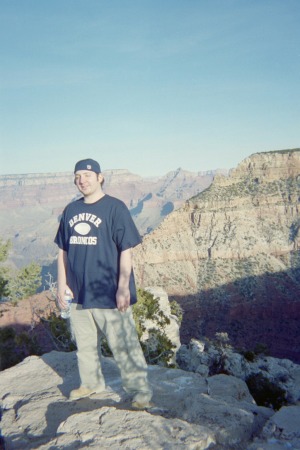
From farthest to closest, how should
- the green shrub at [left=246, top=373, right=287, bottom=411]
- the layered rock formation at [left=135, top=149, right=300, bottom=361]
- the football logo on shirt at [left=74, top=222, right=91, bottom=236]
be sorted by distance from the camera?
the layered rock formation at [left=135, top=149, right=300, bottom=361]
the green shrub at [left=246, top=373, right=287, bottom=411]
the football logo on shirt at [left=74, top=222, right=91, bottom=236]

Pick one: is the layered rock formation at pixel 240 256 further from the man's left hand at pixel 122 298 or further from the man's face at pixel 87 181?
the man's face at pixel 87 181

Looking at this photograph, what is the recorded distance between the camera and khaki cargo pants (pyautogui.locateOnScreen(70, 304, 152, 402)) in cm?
461

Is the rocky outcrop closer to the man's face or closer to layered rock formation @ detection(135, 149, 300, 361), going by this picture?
the man's face

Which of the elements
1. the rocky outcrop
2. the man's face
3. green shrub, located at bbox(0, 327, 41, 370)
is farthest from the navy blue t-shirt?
green shrub, located at bbox(0, 327, 41, 370)

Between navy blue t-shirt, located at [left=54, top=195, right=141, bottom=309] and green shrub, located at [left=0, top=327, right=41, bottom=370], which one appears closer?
navy blue t-shirt, located at [left=54, top=195, right=141, bottom=309]

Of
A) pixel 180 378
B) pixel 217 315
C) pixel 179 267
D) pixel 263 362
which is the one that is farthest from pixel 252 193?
pixel 180 378

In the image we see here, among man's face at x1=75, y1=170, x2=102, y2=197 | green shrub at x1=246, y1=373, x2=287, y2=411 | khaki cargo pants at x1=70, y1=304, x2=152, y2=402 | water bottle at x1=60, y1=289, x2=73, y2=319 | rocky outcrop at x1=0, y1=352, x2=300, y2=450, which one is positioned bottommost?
green shrub at x1=246, y1=373, x2=287, y2=411

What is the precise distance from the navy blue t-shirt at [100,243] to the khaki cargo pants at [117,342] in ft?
0.58

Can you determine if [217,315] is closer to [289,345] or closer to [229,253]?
[289,345]

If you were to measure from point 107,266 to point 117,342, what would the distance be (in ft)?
3.06

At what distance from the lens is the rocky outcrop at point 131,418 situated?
146 inches

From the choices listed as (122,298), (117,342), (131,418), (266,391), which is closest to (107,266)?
(122,298)

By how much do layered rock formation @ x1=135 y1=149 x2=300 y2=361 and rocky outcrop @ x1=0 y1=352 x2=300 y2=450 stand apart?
35.9 metres

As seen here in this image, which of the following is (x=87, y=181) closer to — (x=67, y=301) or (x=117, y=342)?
(x=67, y=301)
